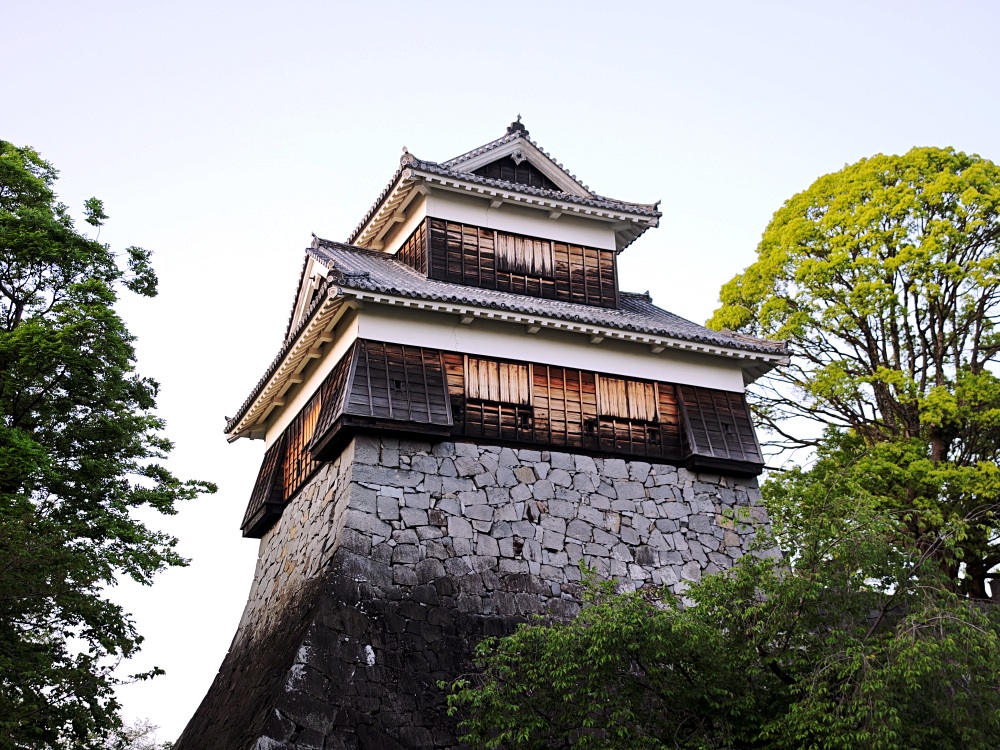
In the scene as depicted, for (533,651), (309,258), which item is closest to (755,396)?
(309,258)

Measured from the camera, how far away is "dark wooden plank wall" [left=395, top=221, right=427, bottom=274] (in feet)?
61.4

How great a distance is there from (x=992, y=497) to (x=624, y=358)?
7837mm

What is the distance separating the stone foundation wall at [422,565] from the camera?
1356cm

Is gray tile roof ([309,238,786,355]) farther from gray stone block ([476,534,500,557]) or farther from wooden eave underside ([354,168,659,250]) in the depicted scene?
gray stone block ([476,534,500,557])

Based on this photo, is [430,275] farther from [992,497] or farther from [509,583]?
[992,497]

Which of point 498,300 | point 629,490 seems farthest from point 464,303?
point 629,490

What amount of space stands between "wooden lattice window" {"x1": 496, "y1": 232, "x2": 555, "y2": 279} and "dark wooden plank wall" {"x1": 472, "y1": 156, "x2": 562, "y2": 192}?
1262 mm

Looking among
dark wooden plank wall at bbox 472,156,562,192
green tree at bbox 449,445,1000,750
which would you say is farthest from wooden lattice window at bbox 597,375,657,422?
green tree at bbox 449,445,1000,750

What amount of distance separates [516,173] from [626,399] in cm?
538

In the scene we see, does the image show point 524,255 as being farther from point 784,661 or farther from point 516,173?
point 784,661

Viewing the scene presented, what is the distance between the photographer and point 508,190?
18906mm

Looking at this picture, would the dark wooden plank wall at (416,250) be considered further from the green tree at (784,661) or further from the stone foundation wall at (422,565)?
→ the green tree at (784,661)

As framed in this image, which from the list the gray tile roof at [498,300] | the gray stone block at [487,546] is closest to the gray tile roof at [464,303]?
the gray tile roof at [498,300]

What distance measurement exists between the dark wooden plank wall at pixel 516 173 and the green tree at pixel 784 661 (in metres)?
9.72
